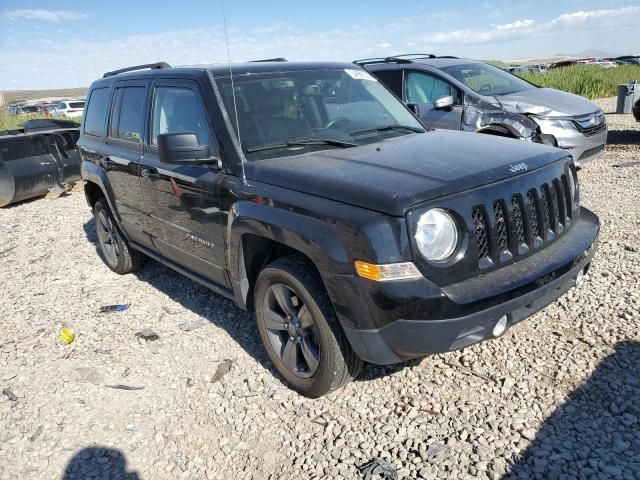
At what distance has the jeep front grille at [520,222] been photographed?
2.59 metres

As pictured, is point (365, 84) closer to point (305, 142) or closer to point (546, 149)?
point (305, 142)

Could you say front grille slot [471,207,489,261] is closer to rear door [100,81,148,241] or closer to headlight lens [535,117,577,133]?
rear door [100,81,148,241]

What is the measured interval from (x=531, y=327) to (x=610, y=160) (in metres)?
6.56

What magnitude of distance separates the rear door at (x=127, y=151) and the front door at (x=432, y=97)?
4043 mm

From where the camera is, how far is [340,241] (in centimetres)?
252

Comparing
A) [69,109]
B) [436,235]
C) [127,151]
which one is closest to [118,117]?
[127,151]

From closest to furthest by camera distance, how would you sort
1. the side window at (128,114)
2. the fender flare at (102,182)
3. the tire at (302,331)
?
the tire at (302,331), the side window at (128,114), the fender flare at (102,182)

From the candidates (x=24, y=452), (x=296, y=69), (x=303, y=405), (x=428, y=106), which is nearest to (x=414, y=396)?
(x=303, y=405)

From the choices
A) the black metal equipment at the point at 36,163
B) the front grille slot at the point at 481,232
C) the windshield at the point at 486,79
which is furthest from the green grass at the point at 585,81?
the front grille slot at the point at 481,232

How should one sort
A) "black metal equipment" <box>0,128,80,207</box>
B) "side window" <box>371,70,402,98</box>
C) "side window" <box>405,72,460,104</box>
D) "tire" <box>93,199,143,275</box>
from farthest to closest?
"black metal equipment" <box>0,128,80,207</box>, "side window" <box>371,70,402,98</box>, "side window" <box>405,72,460,104</box>, "tire" <box>93,199,143,275</box>

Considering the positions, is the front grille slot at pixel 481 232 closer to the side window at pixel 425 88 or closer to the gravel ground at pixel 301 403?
the gravel ground at pixel 301 403

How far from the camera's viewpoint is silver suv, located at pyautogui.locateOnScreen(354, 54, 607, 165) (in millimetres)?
6988

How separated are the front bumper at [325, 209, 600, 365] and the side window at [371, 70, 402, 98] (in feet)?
19.0

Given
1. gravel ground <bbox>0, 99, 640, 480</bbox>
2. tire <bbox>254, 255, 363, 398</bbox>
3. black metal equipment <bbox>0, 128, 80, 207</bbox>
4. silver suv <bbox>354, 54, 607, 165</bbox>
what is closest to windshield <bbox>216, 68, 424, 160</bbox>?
tire <bbox>254, 255, 363, 398</bbox>
